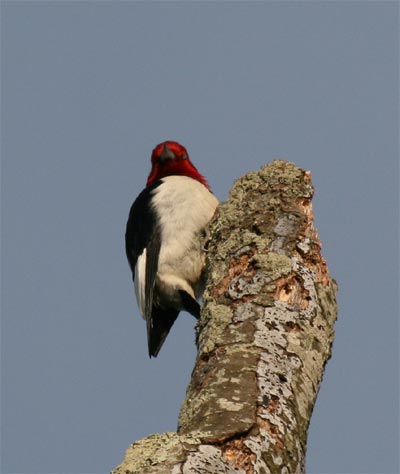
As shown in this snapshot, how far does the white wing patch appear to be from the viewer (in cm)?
591

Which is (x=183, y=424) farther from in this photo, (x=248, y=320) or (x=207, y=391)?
(x=248, y=320)

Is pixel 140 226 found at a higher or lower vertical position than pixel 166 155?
lower

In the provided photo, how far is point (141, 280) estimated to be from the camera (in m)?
5.95

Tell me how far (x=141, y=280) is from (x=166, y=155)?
138 cm

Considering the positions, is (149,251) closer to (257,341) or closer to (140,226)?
(140,226)

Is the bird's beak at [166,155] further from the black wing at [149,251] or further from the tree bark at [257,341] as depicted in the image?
the tree bark at [257,341]

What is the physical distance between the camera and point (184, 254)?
18.1 ft

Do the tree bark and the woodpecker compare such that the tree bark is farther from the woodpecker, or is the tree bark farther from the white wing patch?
the white wing patch

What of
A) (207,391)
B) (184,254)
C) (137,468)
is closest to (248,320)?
(207,391)

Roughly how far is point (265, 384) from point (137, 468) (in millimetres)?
603

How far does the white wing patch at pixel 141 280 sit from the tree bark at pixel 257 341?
1.60m

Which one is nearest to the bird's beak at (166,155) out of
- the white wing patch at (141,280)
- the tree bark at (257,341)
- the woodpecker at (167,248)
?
the woodpecker at (167,248)

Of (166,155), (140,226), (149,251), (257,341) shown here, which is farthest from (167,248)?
(257,341)

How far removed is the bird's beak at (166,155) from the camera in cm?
694
